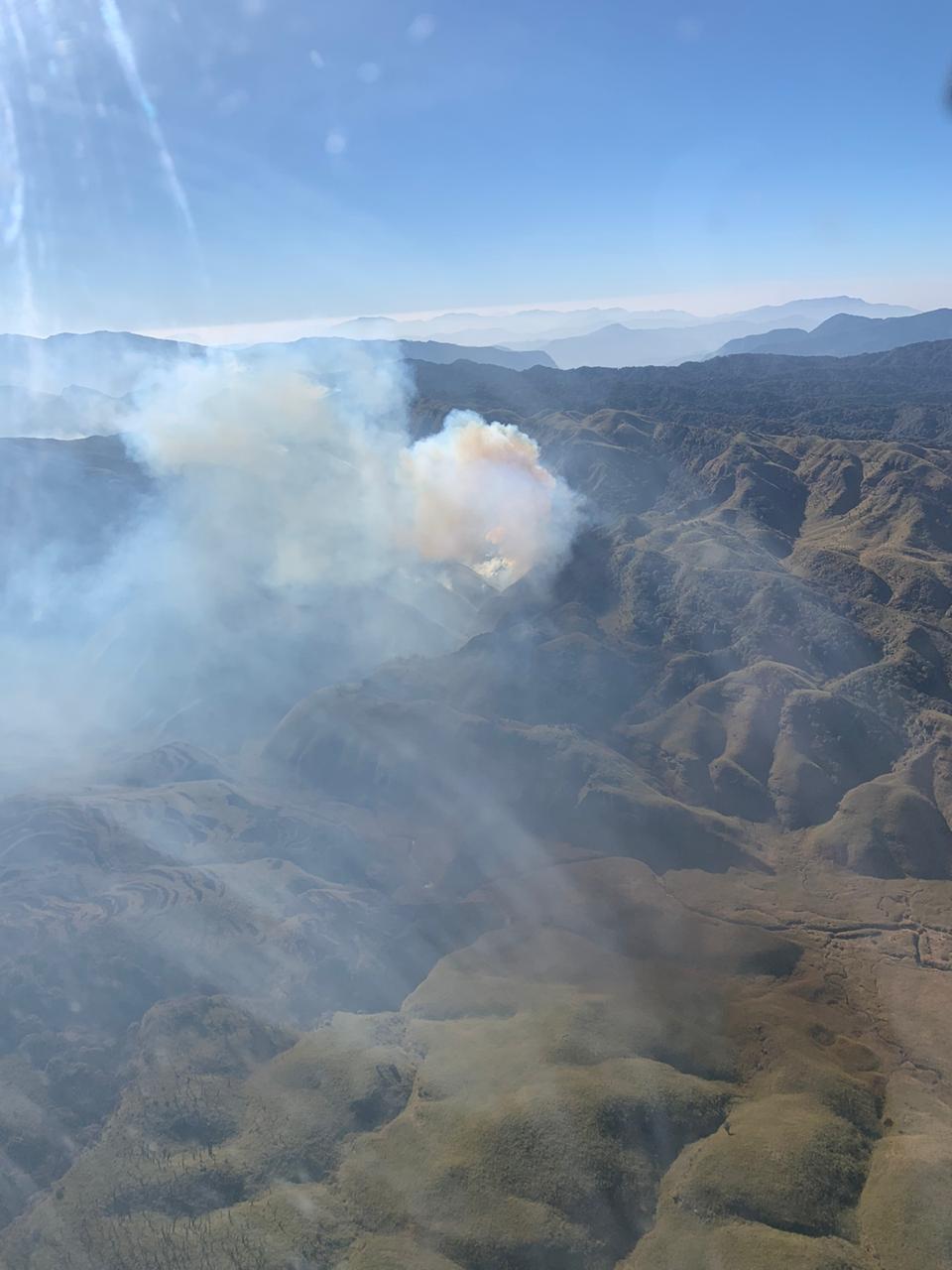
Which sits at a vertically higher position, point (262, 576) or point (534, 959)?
point (262, 576)

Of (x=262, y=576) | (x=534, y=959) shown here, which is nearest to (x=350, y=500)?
(x=262, y=576)

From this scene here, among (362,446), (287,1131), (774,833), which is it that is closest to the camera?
(287,1131)

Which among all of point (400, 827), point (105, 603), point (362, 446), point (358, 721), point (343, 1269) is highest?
point (362, 446)

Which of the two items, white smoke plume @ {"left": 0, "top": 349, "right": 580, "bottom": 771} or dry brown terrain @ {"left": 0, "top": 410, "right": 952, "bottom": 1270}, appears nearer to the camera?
dry brown terrain @ {"left": 0, "top": 410, "right": 952, "bottom": 1270}

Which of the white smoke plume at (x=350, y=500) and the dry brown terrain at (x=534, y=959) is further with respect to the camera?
the white smoke plume at (x=350, y=500)

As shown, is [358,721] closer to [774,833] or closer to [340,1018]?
[340,1018]

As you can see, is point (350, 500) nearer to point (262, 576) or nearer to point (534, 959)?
point (262, 576)

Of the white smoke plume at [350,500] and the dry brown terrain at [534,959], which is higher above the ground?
the white smoke plume at [350,500]

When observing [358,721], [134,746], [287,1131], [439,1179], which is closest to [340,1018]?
[287,1131]

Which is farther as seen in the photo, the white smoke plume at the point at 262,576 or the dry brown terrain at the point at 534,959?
the white smoke plume at the point at 262,576

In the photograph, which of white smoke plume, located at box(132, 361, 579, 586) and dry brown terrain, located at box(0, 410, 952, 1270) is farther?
white smoke plume, located at box(132, 361, 579, 586)

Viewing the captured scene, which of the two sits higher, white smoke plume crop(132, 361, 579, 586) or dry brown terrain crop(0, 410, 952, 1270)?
white smoke plume crop(132, 361, 579, 586)
